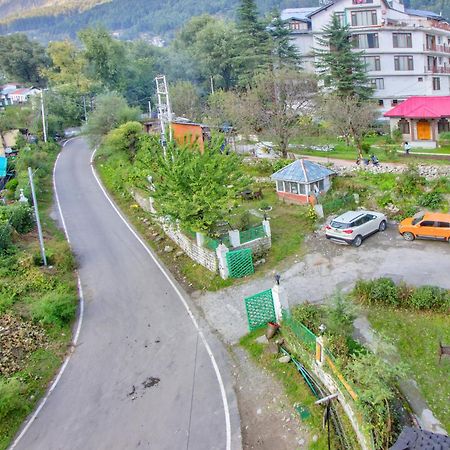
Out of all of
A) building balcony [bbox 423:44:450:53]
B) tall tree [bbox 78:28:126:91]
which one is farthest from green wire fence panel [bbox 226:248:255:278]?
tall tree [bbox 78:28:126:91]

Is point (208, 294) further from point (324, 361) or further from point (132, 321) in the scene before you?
point (324, 361)

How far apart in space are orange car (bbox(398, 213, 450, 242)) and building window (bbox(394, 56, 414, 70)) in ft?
91.8

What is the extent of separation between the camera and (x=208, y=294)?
19047 mm

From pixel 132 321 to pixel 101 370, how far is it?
117 inches

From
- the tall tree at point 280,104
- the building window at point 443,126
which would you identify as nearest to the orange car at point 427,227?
the tall tree at point 280,104

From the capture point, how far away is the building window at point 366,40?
141 feet

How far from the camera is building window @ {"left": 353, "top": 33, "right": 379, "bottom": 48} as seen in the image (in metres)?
43.0

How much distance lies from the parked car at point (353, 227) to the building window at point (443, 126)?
14.5 meters

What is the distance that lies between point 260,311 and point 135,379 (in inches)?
191

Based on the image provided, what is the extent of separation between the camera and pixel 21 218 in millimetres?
26312

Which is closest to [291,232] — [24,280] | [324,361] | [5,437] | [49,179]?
[324,361]

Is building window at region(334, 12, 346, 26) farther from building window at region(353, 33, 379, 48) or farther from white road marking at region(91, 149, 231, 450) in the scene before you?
white road marking at region(91, 149, 231, 450)

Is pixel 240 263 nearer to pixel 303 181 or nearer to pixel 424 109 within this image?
pixel 303 181

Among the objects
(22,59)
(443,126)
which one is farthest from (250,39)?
(22,59)
